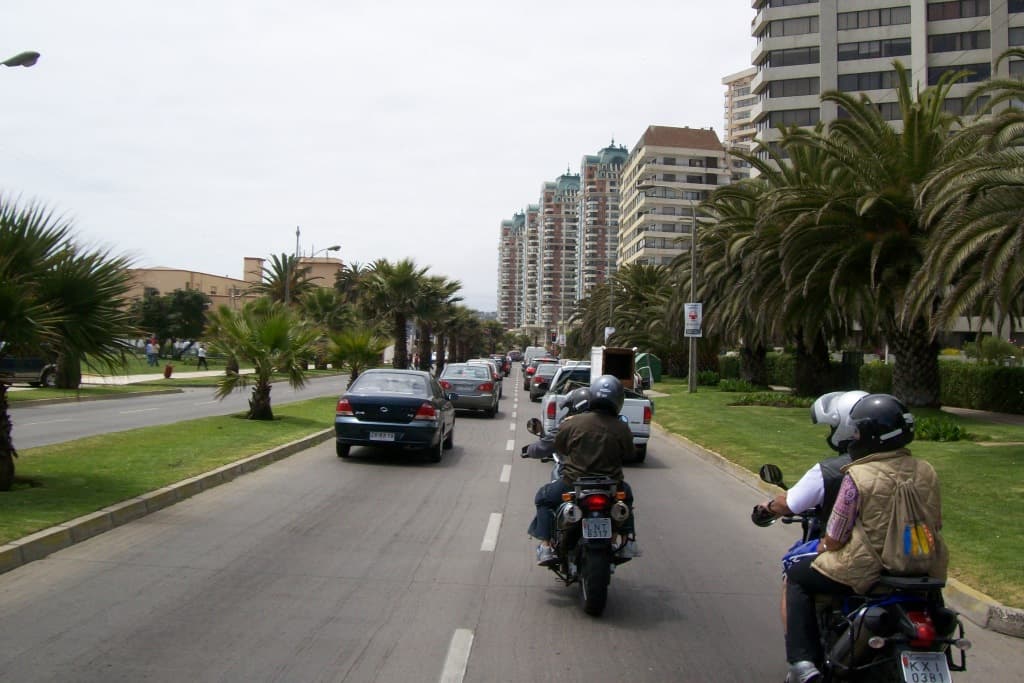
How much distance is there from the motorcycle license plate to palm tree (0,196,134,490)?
6.56 meters

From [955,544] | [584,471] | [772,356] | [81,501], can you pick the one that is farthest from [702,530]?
[772,356]

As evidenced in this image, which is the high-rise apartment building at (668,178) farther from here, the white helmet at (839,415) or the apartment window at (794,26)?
the white helmet at (839,415)

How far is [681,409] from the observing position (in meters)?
29.8

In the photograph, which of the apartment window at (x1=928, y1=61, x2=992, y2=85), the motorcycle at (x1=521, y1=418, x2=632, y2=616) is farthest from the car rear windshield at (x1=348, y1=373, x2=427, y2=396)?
the apartment window at (x1=928, y1=61, x2=992, y2=85)

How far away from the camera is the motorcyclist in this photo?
675 cm

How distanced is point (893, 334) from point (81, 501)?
2256 centimetres

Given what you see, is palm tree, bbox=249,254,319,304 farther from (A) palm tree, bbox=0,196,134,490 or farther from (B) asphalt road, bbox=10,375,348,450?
(A) palm tree, bbox=0,196,134,490

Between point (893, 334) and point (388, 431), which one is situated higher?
point (893, 334)

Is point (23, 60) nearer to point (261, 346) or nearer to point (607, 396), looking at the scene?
point (261, 346)

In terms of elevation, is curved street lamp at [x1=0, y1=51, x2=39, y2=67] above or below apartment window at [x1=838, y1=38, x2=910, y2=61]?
below

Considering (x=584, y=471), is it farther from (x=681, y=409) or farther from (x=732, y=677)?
(x=681, y=409)

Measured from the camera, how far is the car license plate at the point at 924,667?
3.79 meters

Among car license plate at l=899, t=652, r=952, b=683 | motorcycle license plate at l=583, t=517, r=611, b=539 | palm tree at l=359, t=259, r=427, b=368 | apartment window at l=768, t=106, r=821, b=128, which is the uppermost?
apartment window at l=768, t=106, r=821, b=128

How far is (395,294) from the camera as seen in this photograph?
3938cm
